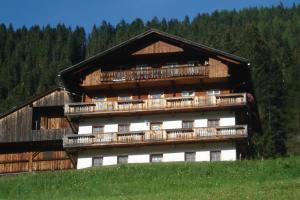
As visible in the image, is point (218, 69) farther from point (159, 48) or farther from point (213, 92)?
point (159, 48)

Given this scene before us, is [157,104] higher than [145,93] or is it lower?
lower

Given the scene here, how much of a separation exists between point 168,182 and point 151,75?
57.6ft

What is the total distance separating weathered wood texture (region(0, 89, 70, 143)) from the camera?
55781mm

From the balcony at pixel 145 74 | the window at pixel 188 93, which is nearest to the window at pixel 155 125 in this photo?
the window at pixel 188 93

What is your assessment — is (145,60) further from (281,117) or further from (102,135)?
(281,117)

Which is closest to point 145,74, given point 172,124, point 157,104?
point 157,104

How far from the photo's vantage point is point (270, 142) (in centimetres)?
7225

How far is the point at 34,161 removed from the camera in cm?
5638

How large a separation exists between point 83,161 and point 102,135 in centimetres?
269

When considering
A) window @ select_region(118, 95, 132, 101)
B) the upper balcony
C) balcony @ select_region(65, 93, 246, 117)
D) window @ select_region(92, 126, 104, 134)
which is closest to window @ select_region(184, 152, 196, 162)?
balcony @ select_region(65, 93, 246, 117)

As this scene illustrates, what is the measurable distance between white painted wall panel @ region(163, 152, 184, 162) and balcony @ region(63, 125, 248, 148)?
1.27 metres

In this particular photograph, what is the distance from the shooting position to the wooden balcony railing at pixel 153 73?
1929 inches

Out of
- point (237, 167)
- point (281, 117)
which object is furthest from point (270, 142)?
point (237, 167)

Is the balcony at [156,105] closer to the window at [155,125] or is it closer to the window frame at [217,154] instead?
the window at [155,125]
